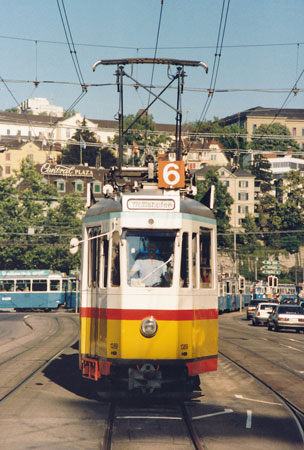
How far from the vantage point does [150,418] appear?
11625 millimetres

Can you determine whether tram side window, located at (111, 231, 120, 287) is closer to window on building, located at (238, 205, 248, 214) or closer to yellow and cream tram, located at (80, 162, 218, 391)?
yellow and cream tram, located at (80, 162, 218, 391)

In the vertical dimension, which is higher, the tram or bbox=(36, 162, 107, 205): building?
bbox=(36, 162, 107, 205): building

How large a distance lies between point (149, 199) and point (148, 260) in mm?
920

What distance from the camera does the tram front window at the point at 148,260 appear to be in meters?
12.3

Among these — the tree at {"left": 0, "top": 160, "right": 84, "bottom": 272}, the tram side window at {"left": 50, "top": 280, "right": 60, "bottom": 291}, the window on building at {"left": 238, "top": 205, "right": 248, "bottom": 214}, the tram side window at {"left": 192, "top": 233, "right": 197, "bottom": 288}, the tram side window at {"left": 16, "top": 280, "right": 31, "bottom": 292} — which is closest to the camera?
the tram side window at {"left": 192, "top": 233, "right": 197, "bottom": 288}

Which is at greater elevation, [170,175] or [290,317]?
[170,175]

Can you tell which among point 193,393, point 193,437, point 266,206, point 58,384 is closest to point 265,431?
point 193,437

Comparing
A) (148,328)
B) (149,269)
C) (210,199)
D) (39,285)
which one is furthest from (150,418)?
(39,285)

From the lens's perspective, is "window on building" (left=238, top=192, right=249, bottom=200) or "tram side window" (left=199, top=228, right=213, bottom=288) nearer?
"tram side window" (left=199, top=228, right=213, bottom=288)

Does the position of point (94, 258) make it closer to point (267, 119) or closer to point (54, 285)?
point (54, 285)

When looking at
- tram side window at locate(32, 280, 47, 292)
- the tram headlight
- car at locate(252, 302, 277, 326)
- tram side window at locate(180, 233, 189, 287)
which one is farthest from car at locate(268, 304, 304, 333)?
the tram headlight

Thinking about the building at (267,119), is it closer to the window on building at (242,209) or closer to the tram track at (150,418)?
the window on building at (242,209)

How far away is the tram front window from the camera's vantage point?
12344mm

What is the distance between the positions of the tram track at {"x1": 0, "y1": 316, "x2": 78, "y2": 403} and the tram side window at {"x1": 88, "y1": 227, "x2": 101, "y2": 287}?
7.89 feet
